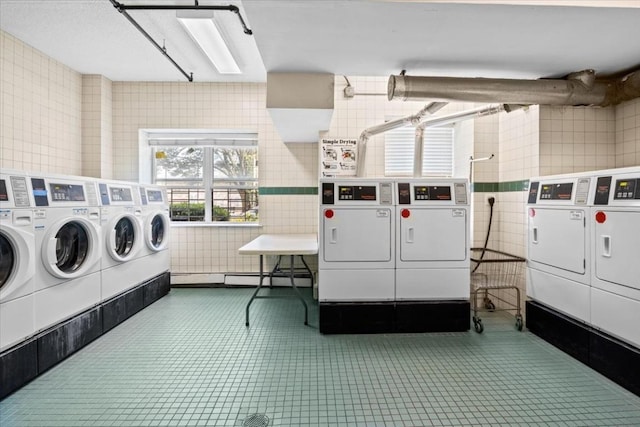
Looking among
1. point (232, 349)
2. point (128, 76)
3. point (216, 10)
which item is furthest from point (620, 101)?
point (128, 76)

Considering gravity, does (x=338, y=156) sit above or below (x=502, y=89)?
below

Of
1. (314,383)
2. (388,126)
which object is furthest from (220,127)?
(314,383)

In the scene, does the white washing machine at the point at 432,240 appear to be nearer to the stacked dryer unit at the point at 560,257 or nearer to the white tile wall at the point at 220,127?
the stacked dryer unit at the point at 560,257

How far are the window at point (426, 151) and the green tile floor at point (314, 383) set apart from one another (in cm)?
231

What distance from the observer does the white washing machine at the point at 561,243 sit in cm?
255

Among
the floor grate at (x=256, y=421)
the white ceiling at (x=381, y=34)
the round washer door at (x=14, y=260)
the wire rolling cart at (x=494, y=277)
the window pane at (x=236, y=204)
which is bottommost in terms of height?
the floor grate at (x=256, y=421)

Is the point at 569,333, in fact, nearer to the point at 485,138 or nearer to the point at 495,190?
the point at 495,190

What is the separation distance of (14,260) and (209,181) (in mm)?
3047

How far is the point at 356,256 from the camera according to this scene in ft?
10.3

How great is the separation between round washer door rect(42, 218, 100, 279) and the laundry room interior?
3 cm

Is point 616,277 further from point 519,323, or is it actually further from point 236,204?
point 236,204

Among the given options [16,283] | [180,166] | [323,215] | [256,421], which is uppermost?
[180,166]

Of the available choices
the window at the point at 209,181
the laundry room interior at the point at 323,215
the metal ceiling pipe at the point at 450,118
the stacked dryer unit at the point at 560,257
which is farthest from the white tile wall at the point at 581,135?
the window at the point at 209,181

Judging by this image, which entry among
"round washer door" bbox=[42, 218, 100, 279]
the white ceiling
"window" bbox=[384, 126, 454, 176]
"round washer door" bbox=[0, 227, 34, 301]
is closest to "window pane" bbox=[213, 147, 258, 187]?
the white ceiling
